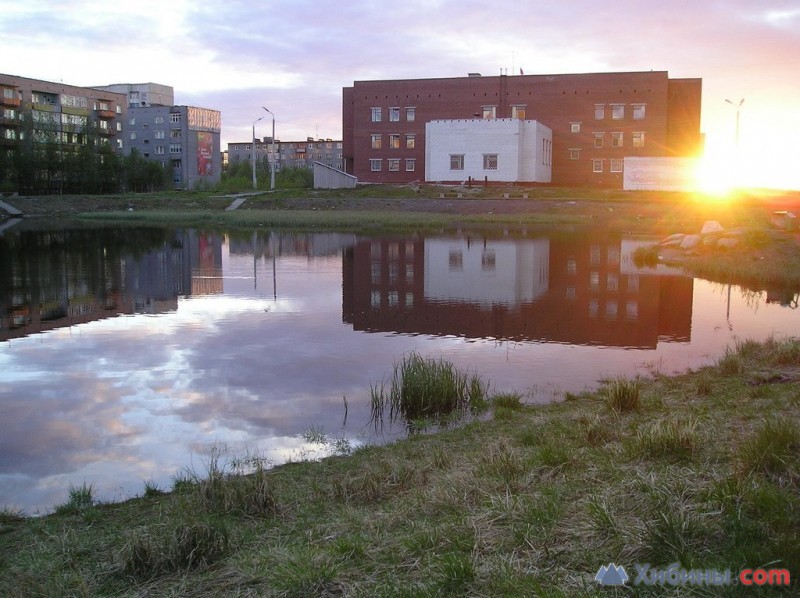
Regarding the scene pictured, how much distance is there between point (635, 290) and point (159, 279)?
16971mm

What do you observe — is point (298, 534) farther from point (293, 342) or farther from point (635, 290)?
point (635, 290)

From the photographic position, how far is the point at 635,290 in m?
25.5

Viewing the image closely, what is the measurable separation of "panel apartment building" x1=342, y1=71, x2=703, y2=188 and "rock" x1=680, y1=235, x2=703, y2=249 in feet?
124

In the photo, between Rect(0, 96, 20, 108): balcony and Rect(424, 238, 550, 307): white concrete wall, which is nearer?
Rect(424, 238, 550, 307): white concrete wall

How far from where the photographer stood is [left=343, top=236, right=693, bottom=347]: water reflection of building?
63.5ft

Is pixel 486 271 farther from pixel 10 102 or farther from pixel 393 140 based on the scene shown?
pixel 10 102

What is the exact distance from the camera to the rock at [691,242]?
35.5 meters

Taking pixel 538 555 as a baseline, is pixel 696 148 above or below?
above

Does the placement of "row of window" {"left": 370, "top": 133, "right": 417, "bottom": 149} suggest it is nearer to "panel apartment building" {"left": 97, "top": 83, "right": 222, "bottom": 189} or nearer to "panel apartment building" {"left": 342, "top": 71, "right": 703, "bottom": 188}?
"panel apartment building" {"left": 342, "top": 71, "right": 703, "bottom": 188}

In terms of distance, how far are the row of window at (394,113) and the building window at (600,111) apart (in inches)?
702

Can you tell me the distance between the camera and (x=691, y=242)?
3588 centimetres

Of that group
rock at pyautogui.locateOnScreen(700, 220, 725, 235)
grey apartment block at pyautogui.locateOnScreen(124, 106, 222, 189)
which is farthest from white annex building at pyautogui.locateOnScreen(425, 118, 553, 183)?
grey apartment block at pyautogui.locateOnScreen(124, 106, 222, 189)

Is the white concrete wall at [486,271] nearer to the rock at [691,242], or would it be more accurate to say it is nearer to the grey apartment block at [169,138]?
the rock at [691,242]

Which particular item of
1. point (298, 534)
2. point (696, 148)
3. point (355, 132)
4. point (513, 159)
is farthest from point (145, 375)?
point (696, 148)
